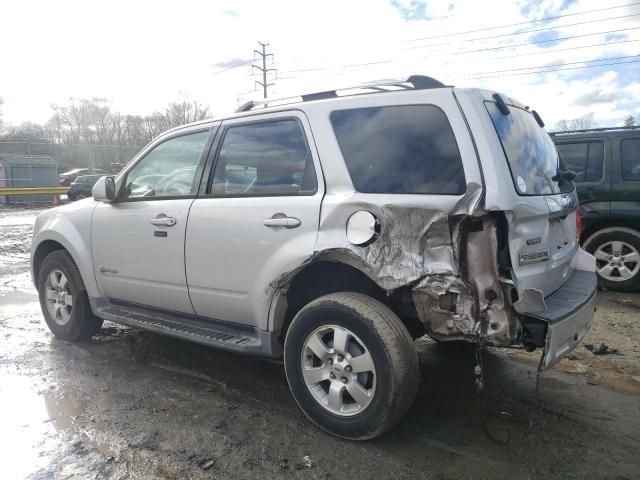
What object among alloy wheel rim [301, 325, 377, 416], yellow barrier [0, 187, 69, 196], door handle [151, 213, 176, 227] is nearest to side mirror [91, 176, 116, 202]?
door handle [151, 213, 176, 227]

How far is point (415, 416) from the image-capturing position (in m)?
3.18

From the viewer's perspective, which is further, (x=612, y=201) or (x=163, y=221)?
(x=612, y=201)

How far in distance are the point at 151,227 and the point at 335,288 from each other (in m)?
1.58

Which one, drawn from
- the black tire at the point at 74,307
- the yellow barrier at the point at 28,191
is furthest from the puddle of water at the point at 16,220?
the black tire at the point at 74,307

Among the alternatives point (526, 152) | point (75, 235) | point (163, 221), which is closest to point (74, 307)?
point (75, 235)

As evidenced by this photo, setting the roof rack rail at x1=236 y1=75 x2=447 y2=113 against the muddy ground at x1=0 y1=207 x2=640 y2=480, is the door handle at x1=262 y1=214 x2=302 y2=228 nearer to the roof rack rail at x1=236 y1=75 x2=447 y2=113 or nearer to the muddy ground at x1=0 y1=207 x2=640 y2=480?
the roof rack rail at x1=236 y1=75 x2=447 y2=113

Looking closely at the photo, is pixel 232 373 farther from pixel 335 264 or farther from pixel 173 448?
pixel 335 264

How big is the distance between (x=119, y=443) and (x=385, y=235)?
6.44 ft

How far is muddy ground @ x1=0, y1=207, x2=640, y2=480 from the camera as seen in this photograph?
2.65 meters

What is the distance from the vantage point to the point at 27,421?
10.5 ft

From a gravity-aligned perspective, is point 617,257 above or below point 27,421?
above

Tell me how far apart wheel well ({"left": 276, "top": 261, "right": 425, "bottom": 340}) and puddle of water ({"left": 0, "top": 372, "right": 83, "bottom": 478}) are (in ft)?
5.00

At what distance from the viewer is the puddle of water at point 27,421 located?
276 centimetres

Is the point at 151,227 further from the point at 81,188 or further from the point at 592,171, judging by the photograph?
the point at 81,188
